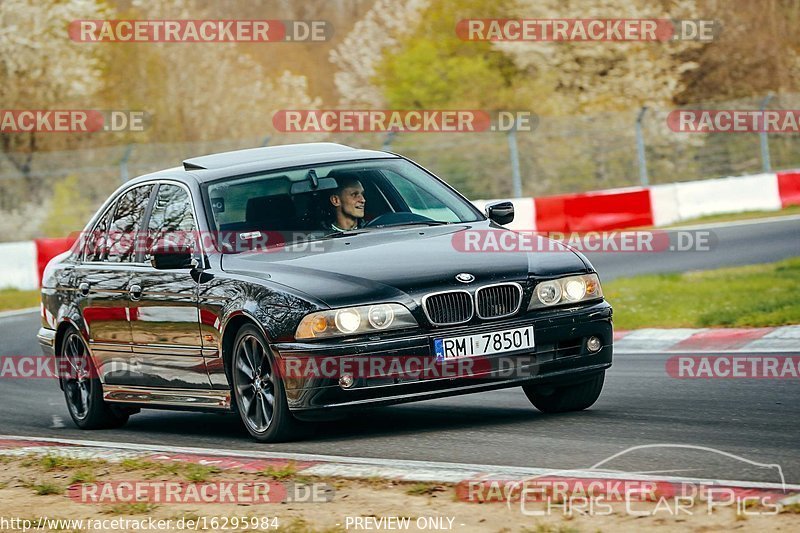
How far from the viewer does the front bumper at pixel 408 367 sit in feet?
24.5

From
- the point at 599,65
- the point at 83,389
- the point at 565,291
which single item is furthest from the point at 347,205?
the point at 599,65

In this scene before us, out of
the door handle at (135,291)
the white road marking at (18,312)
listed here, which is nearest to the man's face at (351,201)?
the door handle at (135,291)

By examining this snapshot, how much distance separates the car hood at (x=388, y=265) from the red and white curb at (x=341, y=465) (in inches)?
33.7

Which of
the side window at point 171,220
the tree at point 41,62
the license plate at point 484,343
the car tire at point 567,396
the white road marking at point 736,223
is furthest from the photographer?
the tree at point 41,62

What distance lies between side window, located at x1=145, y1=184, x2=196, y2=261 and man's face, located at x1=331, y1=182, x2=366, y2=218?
0.85m

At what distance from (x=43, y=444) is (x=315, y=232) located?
2.13 m

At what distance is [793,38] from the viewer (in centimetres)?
4278

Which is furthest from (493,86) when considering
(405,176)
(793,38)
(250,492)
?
(250,492)

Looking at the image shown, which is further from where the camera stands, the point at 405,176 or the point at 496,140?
the point at 496,140

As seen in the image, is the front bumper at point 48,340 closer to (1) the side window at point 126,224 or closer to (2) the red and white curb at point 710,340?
(1) the side window at point 126,224

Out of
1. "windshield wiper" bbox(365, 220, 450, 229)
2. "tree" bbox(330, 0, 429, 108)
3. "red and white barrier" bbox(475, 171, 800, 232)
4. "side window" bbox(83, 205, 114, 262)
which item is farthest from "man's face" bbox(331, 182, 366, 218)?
"tree" bbox(330, 0, 429, 108)

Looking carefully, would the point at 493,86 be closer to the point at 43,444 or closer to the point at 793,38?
the point at 793,38

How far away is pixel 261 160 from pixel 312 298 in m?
1.87

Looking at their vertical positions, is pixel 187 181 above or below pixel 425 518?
above
